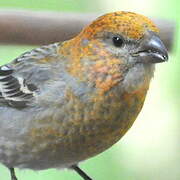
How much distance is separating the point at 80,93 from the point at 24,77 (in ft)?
1.25

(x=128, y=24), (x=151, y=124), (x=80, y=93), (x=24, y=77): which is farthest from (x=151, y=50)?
(x=151, y=124)

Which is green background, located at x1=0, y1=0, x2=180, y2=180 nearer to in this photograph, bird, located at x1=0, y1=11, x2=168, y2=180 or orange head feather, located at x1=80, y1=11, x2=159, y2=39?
bird, located at x1=0, y1=11, x2=168, y2=180

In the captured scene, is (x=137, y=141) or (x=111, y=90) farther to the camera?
(x=137, y=141)

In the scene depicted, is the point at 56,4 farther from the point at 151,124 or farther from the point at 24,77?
the point at 24,77

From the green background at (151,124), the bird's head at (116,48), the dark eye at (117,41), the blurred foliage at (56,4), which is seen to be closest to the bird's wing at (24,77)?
the bird's head at (116,48)

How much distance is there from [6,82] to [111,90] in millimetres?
619

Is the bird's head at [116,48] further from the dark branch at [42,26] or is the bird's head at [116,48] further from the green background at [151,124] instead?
the green background at [151,124]

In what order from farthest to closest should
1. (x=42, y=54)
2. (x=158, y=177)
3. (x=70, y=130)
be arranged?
(x=158, y=177), (x=42, y=54), (x=70, y=130)

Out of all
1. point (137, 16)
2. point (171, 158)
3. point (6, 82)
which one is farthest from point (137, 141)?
point (137, 16)

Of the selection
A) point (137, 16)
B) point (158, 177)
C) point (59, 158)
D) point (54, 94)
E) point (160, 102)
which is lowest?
point (158, 177)

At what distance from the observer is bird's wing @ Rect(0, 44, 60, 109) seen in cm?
367

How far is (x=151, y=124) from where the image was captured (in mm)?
5781

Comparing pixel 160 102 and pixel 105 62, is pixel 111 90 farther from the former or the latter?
pixel 160 102

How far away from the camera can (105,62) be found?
133 inches
